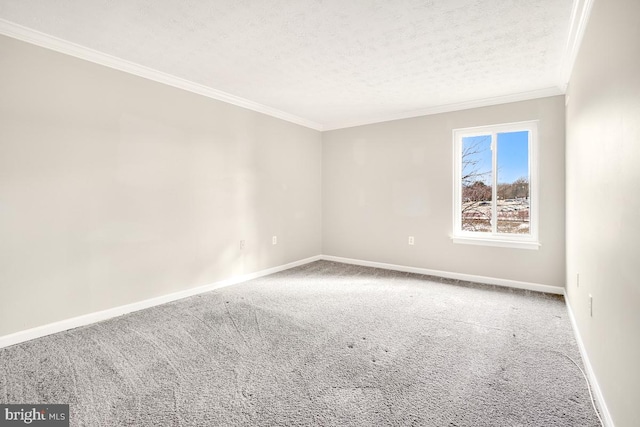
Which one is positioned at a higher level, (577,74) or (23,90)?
(577,74)

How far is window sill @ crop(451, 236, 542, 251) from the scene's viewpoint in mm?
3737

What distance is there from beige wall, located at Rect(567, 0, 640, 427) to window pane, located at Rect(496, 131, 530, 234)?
1663mm

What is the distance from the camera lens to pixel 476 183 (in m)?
4.23

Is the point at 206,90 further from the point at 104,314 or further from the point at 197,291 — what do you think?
the point at 104,314

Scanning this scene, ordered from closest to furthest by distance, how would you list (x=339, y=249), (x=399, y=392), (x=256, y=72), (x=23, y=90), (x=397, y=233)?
(x=399, y=392), (x=23, y=90), (x=256, y=72), (x=397, y=233), (x=339, y=249)

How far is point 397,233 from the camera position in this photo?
15.7ft

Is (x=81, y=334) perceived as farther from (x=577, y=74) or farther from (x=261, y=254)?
(x=577, y=74)

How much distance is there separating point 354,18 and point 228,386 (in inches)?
102

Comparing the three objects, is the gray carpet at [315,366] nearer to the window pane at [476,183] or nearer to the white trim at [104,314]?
the white trim at [104,314]

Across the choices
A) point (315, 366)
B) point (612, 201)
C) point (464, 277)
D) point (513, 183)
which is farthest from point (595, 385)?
point (513, 183)

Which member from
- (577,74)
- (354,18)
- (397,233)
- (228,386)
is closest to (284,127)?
(397,233)

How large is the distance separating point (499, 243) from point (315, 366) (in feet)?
10.1

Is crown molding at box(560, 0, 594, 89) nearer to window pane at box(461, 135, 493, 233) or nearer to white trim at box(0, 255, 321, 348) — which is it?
window pane at box(461, 135, 493, 233)

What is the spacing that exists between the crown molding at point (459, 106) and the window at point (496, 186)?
0.99ft
